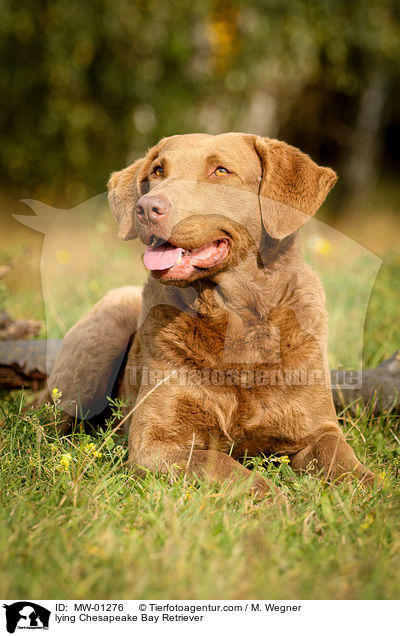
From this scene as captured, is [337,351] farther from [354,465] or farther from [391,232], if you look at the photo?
[391,232]

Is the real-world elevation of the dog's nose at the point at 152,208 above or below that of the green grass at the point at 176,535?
above

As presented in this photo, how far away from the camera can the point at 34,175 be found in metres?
10.2

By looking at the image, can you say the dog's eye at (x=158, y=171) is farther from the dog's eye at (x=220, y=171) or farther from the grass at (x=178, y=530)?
the grass at (x=178, y=530)

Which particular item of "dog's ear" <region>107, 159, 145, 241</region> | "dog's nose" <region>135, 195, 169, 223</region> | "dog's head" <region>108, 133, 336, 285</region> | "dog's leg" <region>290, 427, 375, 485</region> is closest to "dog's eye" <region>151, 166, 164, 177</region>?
"dog's head" <region>108, 133, 336, 285</region>

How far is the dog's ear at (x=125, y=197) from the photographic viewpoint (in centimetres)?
324

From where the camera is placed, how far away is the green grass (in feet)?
6.04

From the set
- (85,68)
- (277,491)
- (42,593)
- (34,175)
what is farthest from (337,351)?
(34,175)

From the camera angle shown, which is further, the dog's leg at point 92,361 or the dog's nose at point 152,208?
the dog's leg at point 92,361

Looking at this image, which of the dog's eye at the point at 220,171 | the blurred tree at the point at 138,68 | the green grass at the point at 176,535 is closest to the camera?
the green grass at the point at 176,535

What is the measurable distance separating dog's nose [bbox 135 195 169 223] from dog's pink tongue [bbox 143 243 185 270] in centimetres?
16

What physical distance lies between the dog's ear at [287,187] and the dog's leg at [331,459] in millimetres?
923

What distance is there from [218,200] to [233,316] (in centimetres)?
53

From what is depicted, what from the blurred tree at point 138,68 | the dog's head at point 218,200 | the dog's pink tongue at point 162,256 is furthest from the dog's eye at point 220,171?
the blurred tree at point 138,68

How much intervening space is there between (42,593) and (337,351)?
2.58 metres
